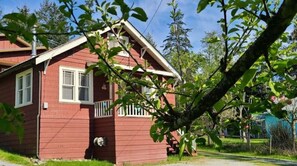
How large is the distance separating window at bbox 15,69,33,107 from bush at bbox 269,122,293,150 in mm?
14453

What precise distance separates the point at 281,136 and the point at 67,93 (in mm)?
13419

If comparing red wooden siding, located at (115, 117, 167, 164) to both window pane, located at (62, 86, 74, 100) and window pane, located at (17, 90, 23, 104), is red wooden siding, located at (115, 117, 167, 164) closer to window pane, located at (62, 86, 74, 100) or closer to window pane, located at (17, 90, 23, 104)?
window pane, located at (62, 86, 74, 100)

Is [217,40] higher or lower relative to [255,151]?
higher

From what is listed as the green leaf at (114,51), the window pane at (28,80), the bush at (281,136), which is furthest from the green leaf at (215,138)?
the bush at (281,136)

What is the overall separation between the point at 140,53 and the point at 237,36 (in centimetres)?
1700

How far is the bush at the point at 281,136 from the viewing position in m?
21.5

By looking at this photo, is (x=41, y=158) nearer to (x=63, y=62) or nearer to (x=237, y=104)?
(x=63, y=62)

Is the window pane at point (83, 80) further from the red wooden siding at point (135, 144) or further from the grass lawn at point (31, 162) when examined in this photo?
the grass lawn at point (31, 162)

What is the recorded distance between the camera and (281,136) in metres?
22.0

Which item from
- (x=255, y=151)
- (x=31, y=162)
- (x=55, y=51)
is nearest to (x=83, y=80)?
(x=55, y=51)

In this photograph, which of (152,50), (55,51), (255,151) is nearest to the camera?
(55,51)

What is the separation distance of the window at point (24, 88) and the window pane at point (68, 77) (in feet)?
4.70

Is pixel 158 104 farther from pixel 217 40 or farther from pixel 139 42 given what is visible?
pixel 139 42

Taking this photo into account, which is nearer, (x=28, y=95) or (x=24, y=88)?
(x=28, y=95)
